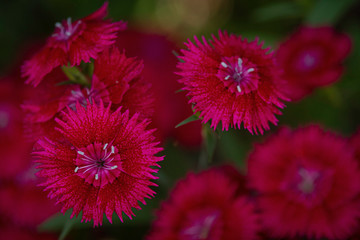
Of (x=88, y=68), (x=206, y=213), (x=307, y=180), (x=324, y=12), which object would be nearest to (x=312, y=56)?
(x=324, y=12)

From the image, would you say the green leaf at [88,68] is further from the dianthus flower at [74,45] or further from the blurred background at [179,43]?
the blurred background at [179,43]

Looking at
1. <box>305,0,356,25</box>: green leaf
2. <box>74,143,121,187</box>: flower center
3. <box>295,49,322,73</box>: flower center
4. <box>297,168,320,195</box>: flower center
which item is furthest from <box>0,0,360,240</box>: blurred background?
<box>297,168,320,195</box>: flower center

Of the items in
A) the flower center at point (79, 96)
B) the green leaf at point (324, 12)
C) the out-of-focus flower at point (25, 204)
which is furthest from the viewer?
the green leaf at point (324, 12)

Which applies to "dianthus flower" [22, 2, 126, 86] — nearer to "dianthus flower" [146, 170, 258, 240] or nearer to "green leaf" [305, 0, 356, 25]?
"dianthus flower" [146, 170, 258, 240]

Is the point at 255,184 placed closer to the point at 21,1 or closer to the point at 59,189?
the point at 59,189

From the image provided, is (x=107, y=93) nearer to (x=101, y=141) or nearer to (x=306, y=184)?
(x=101, y=141)

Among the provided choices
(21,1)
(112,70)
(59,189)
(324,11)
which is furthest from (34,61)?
(21,1)

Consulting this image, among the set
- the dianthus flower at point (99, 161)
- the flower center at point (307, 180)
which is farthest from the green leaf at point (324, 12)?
the dianthus flower at point (99, 161)
